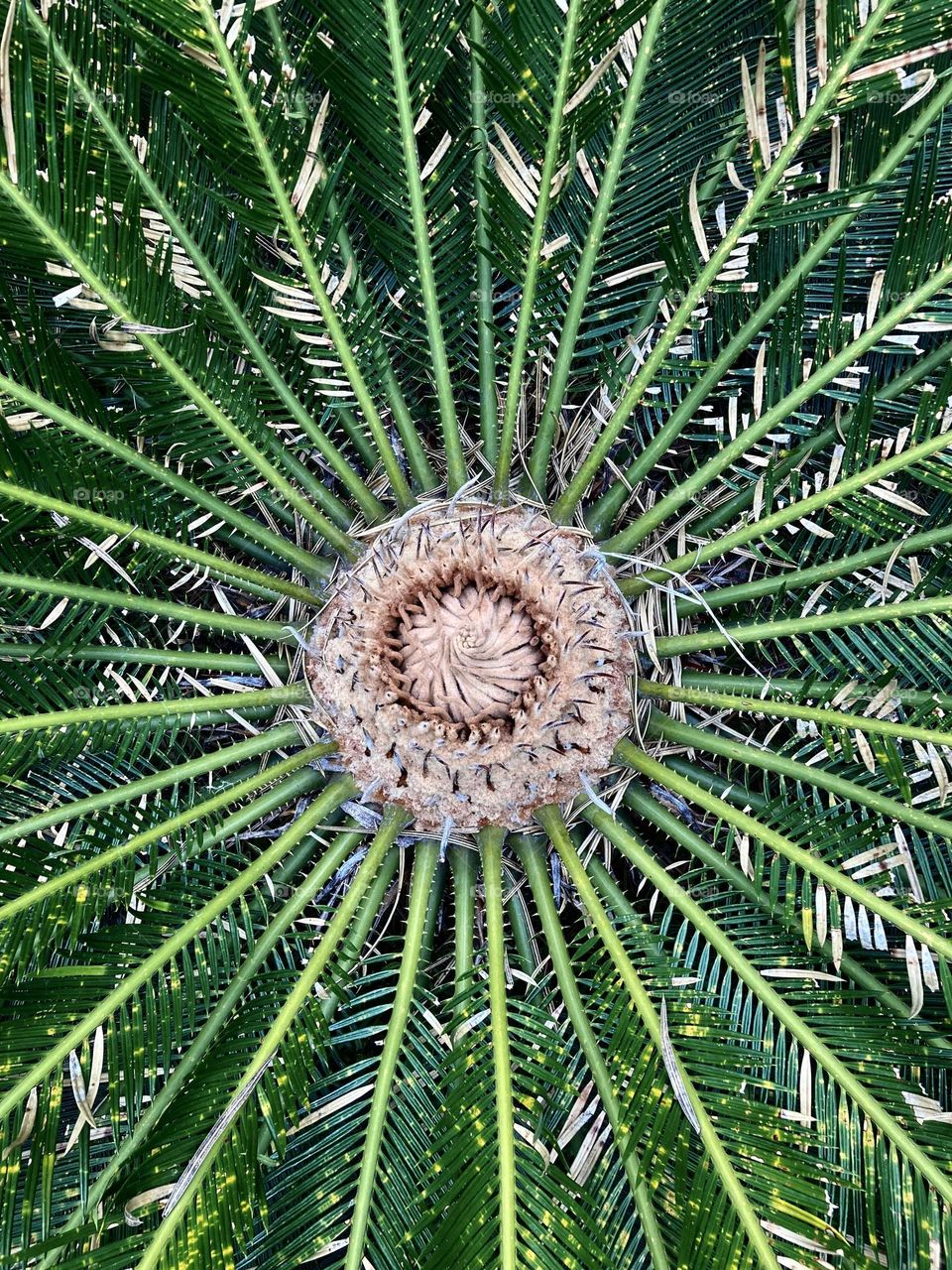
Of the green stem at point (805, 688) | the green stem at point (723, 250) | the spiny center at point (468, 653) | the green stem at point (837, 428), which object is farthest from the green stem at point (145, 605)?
the green stem at point (837, 428)

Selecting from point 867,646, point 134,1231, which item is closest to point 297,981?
point 134,1231

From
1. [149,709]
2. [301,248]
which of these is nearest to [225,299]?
[301,248]

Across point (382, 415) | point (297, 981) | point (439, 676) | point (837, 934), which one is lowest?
point (297, 981)

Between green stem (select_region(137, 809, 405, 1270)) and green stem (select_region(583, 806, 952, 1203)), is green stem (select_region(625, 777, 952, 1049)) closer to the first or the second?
green stem (select_region(583, 806, 952, 1203))

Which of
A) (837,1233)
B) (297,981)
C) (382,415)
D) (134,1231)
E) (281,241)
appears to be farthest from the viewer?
(382,415)

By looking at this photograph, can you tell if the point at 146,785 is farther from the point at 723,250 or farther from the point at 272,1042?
the point at 723,250

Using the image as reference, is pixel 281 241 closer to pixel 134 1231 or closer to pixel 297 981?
pixel 297 981

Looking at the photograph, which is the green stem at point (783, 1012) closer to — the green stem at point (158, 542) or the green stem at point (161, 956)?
the green stem at point (161, 956)
